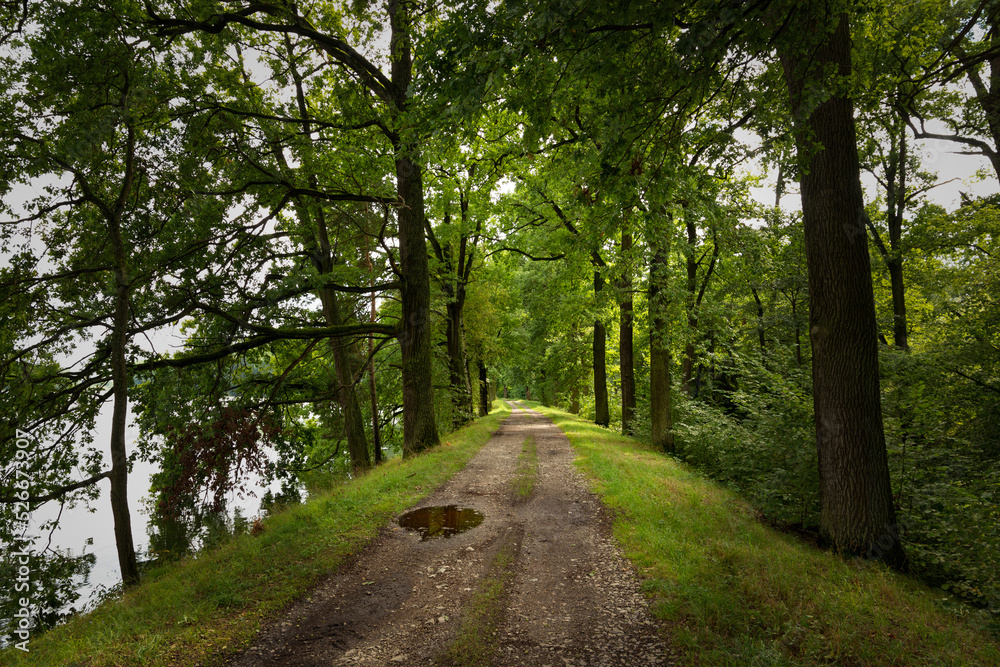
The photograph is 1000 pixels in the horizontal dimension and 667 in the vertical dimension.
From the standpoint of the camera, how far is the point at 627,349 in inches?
650

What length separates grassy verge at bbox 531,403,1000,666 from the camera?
3467mm

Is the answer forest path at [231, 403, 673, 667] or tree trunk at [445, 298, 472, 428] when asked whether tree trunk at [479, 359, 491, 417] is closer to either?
tree trunk at [445, 298, 472, 428]

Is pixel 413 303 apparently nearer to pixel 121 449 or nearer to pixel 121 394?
pixel 121 394

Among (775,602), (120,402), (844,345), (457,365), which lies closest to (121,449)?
(120,402)

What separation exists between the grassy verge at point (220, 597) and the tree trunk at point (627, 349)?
33.9 feet

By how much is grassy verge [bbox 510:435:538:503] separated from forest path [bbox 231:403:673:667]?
136cm

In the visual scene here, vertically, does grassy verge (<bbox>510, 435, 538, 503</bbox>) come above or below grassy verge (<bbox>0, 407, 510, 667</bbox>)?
below

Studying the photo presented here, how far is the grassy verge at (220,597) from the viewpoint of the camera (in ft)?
12.0

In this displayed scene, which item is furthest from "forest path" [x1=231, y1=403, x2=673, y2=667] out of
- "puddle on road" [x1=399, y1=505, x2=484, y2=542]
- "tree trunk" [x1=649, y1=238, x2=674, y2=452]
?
"tree trunk" [x1=649, y1=238, x2=674, y2=452]

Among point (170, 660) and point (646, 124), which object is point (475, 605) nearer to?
point (170, 660)

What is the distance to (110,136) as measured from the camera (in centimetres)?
726

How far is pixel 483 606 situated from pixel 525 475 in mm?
5576

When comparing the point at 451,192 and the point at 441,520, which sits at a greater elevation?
the point at 451,192

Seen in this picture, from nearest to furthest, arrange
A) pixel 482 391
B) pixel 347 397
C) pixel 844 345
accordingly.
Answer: pixel 844 345
pixel 347 397
pixel 482 391
